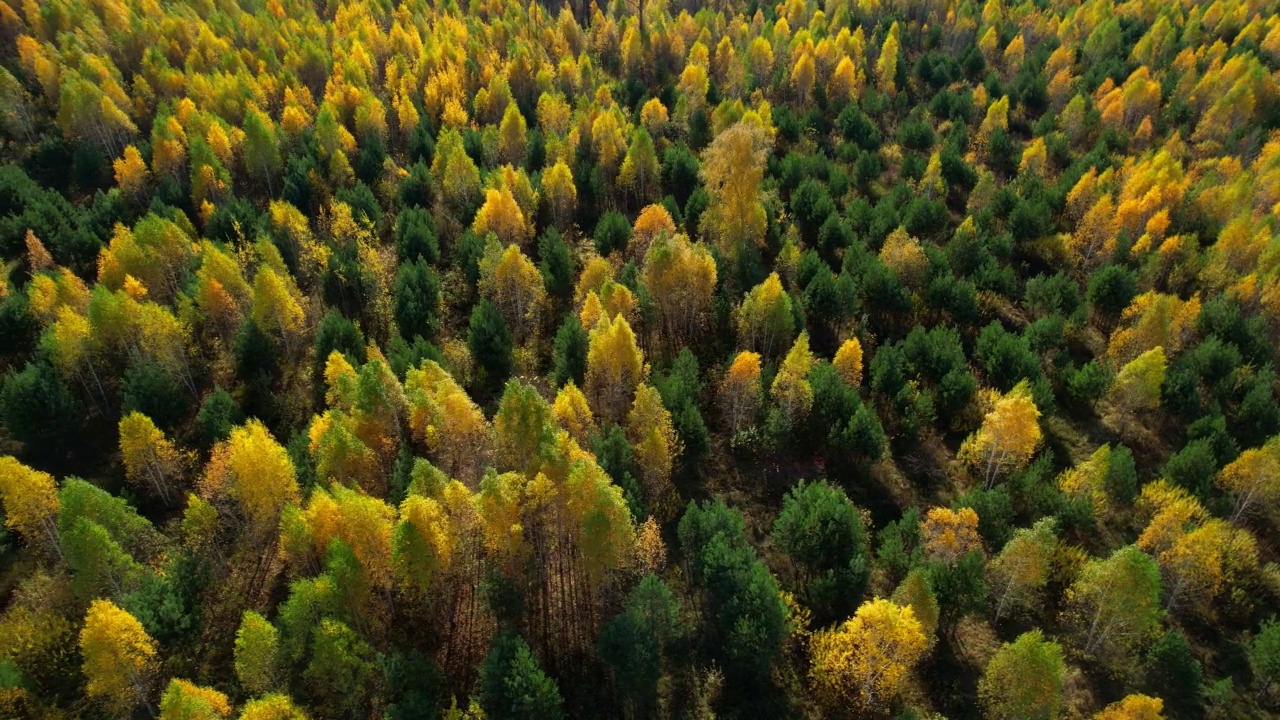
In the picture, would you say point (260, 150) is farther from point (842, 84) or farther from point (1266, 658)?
point (1266, 658)

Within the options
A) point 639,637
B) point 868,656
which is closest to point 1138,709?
point 868,656

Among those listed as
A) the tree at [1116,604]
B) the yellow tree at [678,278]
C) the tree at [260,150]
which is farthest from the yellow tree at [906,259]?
the tree at [260,150]

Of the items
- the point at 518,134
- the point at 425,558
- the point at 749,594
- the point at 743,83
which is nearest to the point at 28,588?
the point at 425,558

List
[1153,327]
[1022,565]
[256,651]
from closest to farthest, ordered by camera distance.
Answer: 1. [256,651]
2. [1022,565]
3. [1153,327]

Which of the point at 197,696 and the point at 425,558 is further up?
the point at 425,558

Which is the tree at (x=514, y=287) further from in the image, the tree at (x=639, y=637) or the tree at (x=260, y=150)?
the tree at (x=260, y=150)

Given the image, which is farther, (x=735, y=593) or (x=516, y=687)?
(x=735, y=593)

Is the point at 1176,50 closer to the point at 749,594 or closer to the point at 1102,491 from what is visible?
the point at 1102,491
